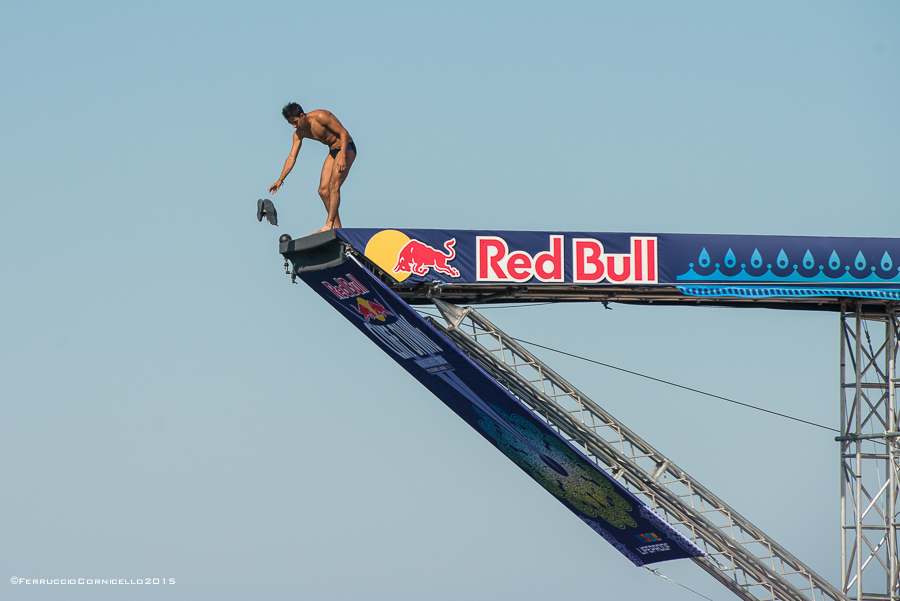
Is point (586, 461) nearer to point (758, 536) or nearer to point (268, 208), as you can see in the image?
point (758, 536)

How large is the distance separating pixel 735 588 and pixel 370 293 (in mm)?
9289

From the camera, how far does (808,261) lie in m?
28.4

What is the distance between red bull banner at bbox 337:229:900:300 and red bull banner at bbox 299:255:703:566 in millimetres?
68

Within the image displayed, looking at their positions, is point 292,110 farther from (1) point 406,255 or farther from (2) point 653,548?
(2) point 653,548

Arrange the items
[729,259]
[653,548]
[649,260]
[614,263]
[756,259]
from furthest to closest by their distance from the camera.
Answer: [653,548], [756,259], [729,259], [649,260], [614,263]

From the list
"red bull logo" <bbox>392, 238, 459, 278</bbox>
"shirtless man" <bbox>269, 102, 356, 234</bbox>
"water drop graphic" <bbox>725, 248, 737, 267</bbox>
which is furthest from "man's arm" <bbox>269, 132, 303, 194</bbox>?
"water drop graphic" <bbox>725, 248, 737, 267</bbox>

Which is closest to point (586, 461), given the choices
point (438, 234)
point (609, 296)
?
point (609, 296)

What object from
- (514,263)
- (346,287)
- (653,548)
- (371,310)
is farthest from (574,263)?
(653,548)

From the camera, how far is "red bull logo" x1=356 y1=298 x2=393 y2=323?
1074 inches

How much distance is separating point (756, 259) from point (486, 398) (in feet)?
19.1

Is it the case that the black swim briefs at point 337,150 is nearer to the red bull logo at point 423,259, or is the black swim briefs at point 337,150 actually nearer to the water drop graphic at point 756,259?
the red bull logo at point 423,259

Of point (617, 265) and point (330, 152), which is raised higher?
point (330, 152)

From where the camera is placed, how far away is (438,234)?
26.9 m

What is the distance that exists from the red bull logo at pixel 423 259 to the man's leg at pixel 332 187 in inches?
57.3
